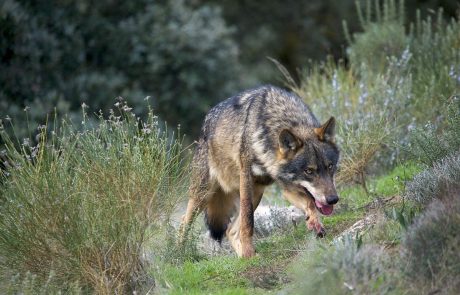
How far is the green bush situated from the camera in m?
6.95

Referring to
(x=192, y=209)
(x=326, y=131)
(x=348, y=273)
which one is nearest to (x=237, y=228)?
(x=192, y=209)

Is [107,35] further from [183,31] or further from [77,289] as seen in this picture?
[77,289]

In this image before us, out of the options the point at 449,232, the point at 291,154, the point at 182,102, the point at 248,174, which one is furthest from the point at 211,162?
the point at 182,102

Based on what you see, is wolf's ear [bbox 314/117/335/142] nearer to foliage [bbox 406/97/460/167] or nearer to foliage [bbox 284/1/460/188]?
foliage [bbox 406/97/460/167]

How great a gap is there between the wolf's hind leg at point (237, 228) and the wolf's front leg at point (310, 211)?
54 cm

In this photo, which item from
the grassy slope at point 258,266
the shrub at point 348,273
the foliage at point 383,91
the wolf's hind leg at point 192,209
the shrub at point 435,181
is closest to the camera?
the shrub at point 348,273

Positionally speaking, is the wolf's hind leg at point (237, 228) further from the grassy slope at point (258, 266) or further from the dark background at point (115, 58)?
the dark background at point (115, 58)

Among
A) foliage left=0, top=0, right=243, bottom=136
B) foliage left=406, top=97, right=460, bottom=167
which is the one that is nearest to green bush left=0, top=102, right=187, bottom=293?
foliage left=406, top=97, right=460, bottom=167

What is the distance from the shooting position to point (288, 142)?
7.93 metres

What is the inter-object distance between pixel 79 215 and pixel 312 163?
7.46 ft

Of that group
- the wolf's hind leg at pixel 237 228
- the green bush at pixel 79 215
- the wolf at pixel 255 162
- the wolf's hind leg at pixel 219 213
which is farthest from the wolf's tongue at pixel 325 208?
the green bush at pixel 79 215

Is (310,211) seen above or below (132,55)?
above

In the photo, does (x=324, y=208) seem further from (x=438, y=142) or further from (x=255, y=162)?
(x=438, y=142)

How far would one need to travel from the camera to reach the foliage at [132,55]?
645 inches
